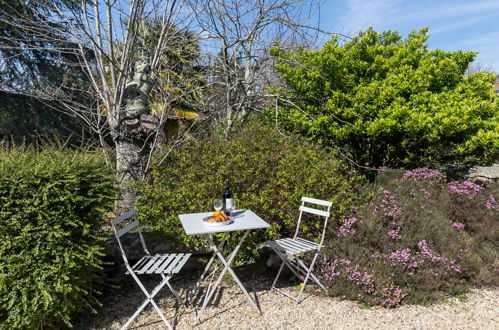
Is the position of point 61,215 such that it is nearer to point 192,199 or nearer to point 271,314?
point 192,199

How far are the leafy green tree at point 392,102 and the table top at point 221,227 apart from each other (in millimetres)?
2906

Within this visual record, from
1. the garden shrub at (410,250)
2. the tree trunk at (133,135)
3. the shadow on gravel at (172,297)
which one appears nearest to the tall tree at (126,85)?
the tree trunk at (133,135)

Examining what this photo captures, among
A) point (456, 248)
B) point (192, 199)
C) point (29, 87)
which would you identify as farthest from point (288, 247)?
point (29, 87)

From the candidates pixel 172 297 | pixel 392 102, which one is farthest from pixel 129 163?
pixel 392 102

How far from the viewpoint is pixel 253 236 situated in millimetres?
4199

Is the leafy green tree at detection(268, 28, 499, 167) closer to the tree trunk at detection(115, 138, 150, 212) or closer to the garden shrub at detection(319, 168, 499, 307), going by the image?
the garden shrub at detection(319, 168, 499, 307)

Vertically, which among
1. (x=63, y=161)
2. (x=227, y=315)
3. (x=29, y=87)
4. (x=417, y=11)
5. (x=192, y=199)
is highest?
(x=417, y=11)

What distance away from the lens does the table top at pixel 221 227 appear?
9.30 ft

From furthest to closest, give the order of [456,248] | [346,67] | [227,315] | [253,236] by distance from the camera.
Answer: [346,67] < [253,236] < [456,248] < [227,315]

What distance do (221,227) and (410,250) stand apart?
229 centimetres

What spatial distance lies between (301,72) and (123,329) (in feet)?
17.0

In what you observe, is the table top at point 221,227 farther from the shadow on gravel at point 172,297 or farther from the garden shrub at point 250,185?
the shadow on gravel at point 172,297

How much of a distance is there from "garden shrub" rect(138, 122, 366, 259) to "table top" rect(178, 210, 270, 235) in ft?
2.25

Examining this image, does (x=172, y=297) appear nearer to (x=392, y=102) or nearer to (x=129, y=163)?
(x=129, y=163)
